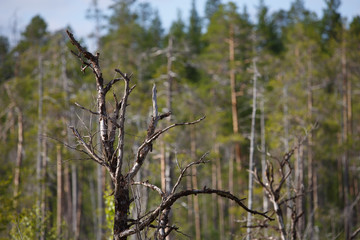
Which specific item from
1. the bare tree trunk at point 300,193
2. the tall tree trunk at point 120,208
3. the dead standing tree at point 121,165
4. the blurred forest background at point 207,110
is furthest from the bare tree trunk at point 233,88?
the tall tree trunk at point 120,208

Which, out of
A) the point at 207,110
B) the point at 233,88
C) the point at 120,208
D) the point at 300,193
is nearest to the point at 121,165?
the point at 120,208

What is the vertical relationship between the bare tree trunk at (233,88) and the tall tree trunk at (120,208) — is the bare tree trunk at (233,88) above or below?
above

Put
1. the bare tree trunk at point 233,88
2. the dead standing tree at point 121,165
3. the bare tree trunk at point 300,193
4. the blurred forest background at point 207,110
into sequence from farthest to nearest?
1. the bare tree trunk at point 233,88
2. the blurred forest background at point 207,110
3. the bare tree trunk at point 300,193
4. the dead standing tree at point 121,165

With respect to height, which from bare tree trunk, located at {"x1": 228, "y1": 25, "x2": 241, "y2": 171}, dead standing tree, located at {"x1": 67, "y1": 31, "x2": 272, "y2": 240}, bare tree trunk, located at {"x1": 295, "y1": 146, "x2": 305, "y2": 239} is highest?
bare tree trunk, located at {"x1": 228, "y1": 25, "x2": 241, "y2": 171}

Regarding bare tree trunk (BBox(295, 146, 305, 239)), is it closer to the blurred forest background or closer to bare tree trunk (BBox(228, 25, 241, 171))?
the blurred forest background

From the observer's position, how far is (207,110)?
2780 centimetres

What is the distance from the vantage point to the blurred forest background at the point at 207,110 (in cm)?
2167

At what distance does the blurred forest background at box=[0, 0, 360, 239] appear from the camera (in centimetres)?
2167

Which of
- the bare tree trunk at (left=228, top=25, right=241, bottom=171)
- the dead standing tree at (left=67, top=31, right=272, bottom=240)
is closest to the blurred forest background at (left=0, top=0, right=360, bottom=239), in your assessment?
the bare tree trunk at (left=228, top=25, right=241, bottom=171)

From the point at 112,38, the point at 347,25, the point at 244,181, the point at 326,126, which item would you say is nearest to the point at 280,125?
the point at 244,181

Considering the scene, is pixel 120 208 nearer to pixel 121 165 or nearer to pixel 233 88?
pixel 121 165

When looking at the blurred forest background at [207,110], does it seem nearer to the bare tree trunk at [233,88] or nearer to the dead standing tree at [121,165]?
the bare tree trunk at [233,88]

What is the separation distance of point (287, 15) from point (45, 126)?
102ft

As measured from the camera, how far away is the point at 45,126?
2192 centimetres
